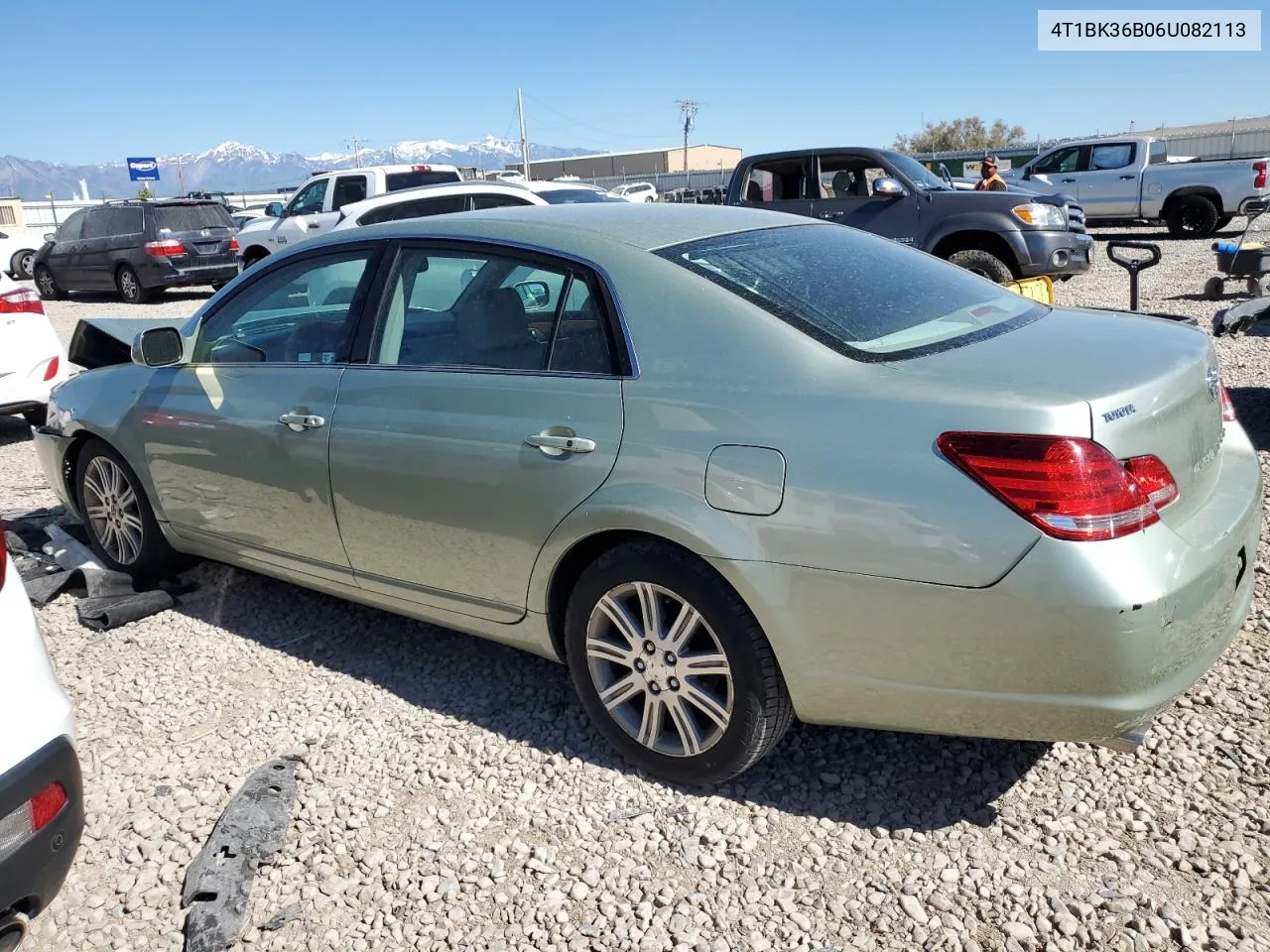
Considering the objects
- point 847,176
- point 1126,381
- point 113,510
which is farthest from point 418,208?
point 1126,381

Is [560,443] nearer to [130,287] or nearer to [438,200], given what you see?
[438,200]

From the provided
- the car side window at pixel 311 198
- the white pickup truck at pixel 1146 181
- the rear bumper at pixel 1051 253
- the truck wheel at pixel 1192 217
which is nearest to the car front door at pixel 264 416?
the rear bumper at pixel 1051 253

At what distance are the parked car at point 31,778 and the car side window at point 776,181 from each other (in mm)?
9949

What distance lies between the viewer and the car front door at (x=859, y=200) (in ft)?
34.9

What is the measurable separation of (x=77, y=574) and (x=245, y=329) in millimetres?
1530

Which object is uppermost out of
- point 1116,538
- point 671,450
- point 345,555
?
point 671,450

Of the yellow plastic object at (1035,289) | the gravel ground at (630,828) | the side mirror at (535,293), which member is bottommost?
the gravel ground at (630,828)

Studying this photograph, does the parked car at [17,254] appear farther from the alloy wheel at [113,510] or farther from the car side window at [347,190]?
the alloy wheel at [113,510]

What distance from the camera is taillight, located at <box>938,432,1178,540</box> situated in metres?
2.22

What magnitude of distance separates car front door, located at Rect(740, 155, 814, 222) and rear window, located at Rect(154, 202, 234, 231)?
32.7 feet

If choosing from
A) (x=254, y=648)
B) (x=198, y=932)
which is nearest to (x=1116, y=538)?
(x=198, y=932)

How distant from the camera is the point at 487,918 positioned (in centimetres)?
251

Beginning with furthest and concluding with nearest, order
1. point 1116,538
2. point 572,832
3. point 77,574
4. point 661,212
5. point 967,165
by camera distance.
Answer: point 967,165, point 77,574, point 661,212, point 572,832, point 1116,538

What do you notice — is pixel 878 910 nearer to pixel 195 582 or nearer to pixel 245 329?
pixel 245 329
